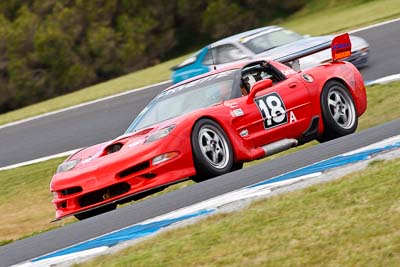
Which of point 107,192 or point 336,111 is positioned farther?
point 336,111

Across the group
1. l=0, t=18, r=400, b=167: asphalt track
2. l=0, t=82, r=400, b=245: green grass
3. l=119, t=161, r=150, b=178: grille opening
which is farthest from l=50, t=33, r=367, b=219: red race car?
l=0, t=18, r=400, b=167: asphalt track

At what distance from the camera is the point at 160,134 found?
9.04 m

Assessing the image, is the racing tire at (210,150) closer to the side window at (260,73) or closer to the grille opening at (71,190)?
the grille opening at (71,190)

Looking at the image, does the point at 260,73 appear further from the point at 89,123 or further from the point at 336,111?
the point at 89,123

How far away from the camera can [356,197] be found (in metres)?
5.87

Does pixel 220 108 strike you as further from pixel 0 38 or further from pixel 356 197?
pixel 0 38

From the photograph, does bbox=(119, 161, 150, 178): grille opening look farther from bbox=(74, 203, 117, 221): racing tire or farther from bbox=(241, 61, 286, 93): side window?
bbox=(241, 61, 286, 93): side window

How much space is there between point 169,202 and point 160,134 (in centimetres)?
162

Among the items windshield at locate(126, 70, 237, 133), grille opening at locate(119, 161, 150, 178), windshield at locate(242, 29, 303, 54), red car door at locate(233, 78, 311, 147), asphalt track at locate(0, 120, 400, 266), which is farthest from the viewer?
windshield at locate(242, 29, 303, 54)

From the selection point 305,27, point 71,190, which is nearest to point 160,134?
point 71,190

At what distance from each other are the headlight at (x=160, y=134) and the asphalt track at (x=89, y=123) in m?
6.42

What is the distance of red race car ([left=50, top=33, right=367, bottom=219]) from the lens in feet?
29.1

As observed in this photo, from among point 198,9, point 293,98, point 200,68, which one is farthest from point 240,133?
point 198,9

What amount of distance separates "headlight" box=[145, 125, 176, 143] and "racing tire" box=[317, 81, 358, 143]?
6.95 feet
